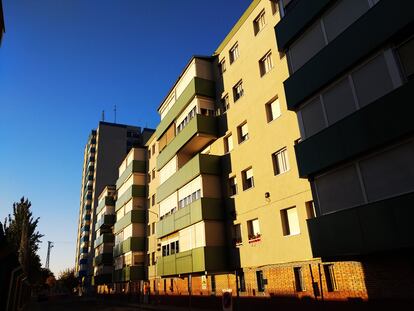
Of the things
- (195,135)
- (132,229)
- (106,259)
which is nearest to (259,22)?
(195,135)

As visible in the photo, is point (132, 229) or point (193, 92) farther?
point (132, 229)

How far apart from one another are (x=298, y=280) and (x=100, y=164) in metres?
83.4

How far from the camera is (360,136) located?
42.5 feet

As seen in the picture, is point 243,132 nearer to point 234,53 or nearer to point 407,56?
point 234,53

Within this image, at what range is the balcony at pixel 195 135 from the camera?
28.2 meters

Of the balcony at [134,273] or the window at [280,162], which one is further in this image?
the balcony at [134,273]

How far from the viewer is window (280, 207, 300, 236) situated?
63.4 feet

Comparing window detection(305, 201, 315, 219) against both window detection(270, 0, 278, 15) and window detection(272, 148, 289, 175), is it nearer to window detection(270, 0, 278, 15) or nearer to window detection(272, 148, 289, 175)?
window detection(272, 148, 289, 175)

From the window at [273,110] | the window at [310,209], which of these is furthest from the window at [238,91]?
the window at [310,209]

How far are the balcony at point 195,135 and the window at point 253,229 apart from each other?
8.25m

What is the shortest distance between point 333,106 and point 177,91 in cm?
2201

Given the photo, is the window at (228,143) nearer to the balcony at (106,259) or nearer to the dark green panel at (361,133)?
the dark green panel at (361,133)

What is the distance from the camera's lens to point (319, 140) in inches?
589

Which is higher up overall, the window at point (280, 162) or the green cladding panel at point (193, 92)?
the green cladding panel at point (193, 92)
